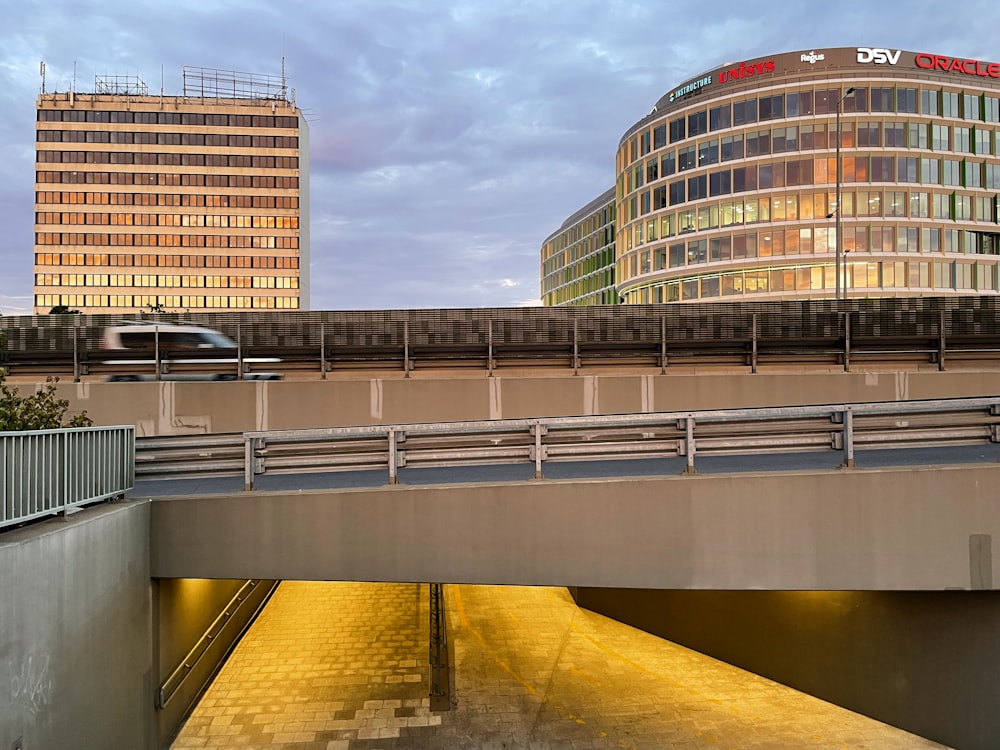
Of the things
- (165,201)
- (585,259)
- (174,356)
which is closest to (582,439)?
(174,356)

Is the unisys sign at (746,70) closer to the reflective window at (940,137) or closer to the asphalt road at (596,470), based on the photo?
the reflective window at (940,137)

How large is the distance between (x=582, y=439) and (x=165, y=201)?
103765 mm

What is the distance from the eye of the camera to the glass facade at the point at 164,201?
299ft

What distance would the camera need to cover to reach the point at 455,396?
13.5m

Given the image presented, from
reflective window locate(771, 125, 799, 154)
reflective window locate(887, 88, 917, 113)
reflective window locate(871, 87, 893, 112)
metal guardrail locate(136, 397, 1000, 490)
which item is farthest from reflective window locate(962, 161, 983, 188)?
metal guardrail locate(136, 397, 1000, 490)

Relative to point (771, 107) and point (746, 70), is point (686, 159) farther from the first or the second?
point (746, 70)

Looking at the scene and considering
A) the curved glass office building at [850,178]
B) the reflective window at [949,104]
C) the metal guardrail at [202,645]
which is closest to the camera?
the metal guardrail at [202,645]

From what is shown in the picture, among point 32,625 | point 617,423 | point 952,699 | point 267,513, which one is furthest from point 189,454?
point 952,699

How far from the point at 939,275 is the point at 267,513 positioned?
218 ft

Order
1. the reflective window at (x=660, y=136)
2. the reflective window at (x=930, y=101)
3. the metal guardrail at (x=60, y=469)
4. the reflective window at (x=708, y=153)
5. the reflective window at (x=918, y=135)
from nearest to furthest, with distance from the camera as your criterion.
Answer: the metal guardrail at (x=60, y=469) < the reflective window at (x=918, y=135) < the reflective window at (x=930, y=101) < the reflective window at (x=708, y=153) < the reflective window at (x=660, y=136)

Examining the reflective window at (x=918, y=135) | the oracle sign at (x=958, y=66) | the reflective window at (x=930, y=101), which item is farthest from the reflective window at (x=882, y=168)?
the oracle sign at (x=958, y=66)

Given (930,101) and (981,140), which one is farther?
(981,140)

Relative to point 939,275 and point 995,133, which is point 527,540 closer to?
point 939,275

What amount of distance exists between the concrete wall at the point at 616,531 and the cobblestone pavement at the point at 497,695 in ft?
6.78
